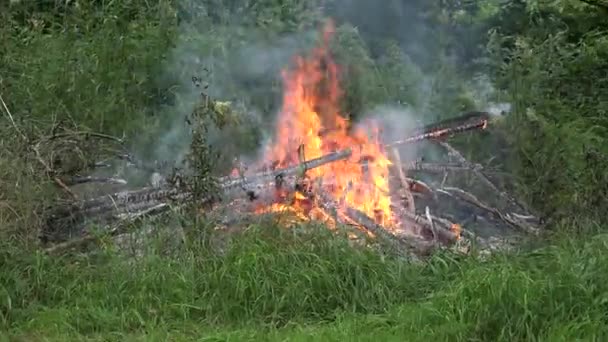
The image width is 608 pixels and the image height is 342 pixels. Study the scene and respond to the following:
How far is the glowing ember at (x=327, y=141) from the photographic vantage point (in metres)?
7.37

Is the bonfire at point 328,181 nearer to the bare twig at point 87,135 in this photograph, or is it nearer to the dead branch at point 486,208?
the dead branch at point 486,208

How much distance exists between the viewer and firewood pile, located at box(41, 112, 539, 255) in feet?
22.3

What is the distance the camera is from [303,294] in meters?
5.89

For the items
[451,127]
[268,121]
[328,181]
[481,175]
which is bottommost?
[481,175]

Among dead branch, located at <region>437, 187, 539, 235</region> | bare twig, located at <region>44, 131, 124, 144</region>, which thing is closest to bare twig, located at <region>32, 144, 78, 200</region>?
bare twig, located at <region>44, 131, 124, 144</region>

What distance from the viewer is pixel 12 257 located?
6121 mm

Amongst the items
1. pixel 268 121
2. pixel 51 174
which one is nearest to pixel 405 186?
pixel 268 121

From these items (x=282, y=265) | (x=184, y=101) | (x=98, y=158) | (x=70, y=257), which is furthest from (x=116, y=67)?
(x=282, y=265)

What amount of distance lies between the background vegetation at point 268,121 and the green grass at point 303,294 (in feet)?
0.04

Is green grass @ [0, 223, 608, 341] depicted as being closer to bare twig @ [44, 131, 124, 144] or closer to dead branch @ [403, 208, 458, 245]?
dead branch @ [403, 208, 458, 245]

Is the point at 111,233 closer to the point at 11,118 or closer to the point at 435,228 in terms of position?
the point at 11,118

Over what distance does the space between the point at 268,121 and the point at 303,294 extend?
253 centimetres

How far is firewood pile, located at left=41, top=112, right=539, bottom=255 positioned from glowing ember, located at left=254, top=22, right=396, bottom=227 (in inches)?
1.3

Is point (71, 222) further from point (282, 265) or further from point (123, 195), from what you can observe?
point (282, 265)
